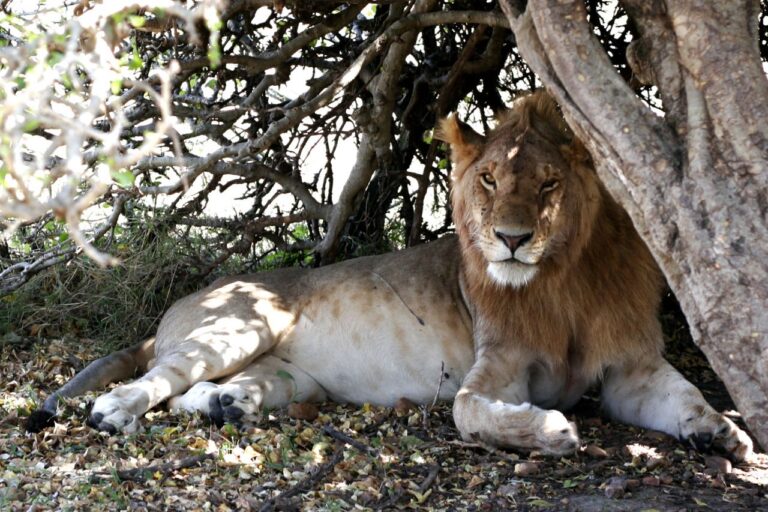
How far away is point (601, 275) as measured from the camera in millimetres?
4938

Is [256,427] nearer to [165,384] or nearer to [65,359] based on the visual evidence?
[165,384]

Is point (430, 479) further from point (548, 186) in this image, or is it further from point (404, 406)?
point (548, 186)

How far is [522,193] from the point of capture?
462 centimetres

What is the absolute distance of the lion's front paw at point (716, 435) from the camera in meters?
4.21

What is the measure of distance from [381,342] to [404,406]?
0.51 m

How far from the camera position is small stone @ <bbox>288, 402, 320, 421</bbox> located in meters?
4.99

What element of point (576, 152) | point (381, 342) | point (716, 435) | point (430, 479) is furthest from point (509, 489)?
point (381, 342)

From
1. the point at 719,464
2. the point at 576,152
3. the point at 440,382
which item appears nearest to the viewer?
the point at 719,464

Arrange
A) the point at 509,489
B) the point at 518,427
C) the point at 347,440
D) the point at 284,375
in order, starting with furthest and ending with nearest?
the point at 284,375, the point at 347,440, the point at 518,427, the point at 509,489

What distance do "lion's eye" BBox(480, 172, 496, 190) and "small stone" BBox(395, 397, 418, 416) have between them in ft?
3.98

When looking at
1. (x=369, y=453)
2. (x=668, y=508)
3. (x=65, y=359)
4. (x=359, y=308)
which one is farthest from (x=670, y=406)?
(x=65, y=359)

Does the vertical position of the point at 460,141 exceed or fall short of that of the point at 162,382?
it exceeds it

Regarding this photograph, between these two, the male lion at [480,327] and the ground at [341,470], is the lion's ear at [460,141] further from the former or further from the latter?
the ground at [341,470]

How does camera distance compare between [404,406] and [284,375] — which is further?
[284,375]
